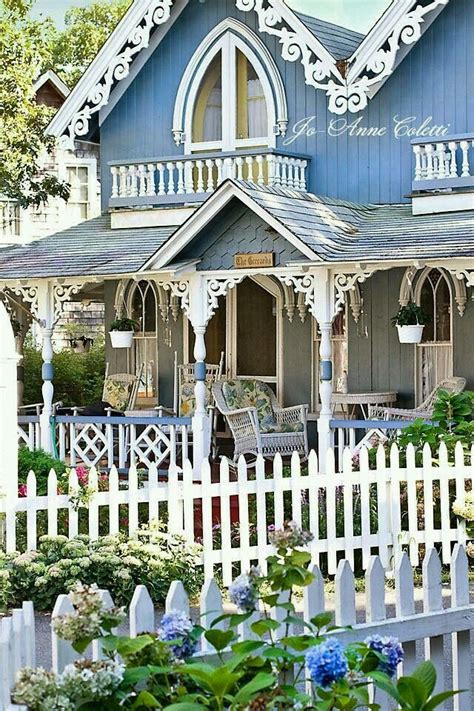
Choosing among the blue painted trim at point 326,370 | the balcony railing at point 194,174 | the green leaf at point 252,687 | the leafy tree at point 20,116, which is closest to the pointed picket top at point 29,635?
the green leaf at point 252,687

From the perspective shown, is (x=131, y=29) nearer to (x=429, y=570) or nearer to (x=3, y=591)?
(x=3, y=591)

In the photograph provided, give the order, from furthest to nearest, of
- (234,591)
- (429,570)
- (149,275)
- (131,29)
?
1. (131,29)
2. (149,275)
3. (429,570)
4. (234,591)

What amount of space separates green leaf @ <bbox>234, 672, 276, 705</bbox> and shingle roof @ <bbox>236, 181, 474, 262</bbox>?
10254 mm

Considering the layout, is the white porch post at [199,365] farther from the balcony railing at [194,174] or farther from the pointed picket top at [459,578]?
the pointed picket top at [459,578]

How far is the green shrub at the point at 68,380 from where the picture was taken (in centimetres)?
2845

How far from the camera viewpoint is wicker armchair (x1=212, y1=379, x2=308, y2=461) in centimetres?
1627

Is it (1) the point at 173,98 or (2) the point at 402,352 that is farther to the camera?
(1) the point at 173,98

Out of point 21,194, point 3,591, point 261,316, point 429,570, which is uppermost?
point 21,194

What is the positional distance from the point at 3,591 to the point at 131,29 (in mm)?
11455

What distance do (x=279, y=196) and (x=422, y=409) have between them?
3.01m

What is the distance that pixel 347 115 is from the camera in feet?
58.5

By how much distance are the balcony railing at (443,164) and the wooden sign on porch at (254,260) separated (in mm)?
2219

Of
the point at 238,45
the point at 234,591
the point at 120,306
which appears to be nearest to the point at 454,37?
the point at 238,45

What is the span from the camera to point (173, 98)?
19.1 m
